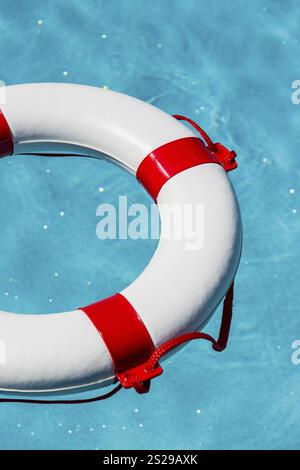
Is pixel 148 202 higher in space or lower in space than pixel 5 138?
lower

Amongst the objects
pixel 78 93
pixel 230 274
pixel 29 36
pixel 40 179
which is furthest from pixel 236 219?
pixel 29 36

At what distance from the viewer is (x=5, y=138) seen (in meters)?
3.03

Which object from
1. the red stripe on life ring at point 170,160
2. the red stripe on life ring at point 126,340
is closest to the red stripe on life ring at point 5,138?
the red stripe on life ring at point 170,160

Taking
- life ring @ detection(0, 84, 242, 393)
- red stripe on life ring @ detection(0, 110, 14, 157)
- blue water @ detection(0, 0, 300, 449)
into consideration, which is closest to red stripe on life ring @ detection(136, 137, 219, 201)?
life ring @ detection(0, 84, 242, 393)

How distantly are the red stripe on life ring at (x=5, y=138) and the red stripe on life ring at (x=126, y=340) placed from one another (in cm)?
65

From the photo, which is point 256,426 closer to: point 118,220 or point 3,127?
point 118,220

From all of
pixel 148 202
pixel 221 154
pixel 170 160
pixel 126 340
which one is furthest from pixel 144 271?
pixel 148 202

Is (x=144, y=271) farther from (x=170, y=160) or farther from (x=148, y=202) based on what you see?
(x=148, y=202)

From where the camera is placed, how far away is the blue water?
3.24 m

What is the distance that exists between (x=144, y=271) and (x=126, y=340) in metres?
0.24

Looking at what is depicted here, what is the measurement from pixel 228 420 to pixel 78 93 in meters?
1.14

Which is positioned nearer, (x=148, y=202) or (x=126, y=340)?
(x=126, y=340)

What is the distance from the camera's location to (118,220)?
3.44m

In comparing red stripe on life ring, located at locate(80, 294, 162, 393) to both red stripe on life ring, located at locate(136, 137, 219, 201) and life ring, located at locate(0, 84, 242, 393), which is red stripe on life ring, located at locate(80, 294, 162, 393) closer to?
life ring, located at locate(0, 84, 242, 393)
